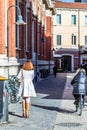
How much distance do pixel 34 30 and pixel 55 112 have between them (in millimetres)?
23084

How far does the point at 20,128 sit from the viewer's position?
11.8m

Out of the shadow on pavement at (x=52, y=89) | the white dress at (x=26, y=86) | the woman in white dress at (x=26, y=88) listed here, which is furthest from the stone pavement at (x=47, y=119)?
the shadow on pavement at (x=52, y=89)

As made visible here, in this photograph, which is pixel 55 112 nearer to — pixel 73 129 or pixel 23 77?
pixel 23 77

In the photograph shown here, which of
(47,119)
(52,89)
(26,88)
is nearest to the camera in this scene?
(47,119)

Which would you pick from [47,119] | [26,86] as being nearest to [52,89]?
[26,86]

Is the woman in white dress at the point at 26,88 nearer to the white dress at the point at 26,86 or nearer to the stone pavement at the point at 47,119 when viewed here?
the white dress at the point at 26,86

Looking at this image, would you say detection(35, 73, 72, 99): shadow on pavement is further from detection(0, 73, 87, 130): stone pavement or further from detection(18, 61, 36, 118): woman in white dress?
detection(18, 61, 36, 118): woman in white dress

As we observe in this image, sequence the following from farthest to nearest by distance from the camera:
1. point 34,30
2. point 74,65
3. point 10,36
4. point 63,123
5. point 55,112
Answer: point 74,65 → point 34,30 → point 10,36 → point 55,112 → point 63,123

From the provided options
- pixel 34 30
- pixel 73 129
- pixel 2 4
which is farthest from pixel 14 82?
pixel 34 30

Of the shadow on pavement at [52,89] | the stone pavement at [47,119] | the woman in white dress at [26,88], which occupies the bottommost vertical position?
the shadow on pavement at [52,89]

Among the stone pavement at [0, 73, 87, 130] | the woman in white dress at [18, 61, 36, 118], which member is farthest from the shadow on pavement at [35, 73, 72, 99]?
the woman in white dress at [18, 61, 36, 118]

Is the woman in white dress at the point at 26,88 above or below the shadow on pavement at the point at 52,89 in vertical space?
above

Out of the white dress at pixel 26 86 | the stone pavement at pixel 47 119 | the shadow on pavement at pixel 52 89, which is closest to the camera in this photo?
the stone pavement at pixel 47 119

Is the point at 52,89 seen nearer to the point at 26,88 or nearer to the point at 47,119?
the point at 26,88
